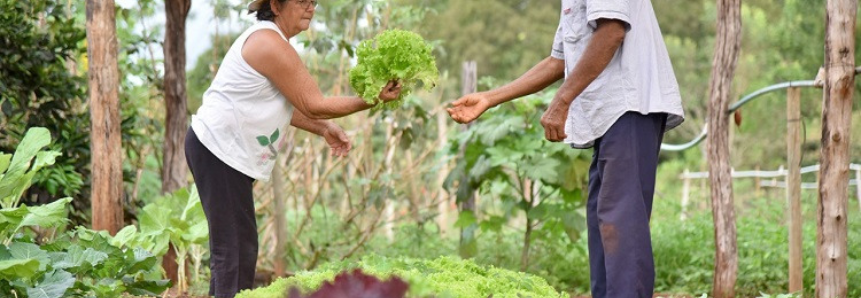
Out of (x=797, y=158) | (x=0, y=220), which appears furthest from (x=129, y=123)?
(x=797, y=158)

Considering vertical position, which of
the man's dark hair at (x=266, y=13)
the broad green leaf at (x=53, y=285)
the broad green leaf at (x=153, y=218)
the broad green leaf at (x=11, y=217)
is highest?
the man's dark hair at (x=266, y=13)

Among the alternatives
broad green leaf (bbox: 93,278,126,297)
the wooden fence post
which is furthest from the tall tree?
the wooden fence post

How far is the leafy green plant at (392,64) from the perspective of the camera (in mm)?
3875

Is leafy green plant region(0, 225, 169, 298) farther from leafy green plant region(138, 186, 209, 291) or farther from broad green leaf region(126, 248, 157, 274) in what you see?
leafy green plant region(138, 186, 209, 291)

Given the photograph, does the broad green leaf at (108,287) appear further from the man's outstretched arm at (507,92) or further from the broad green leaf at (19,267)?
the man's outstretched arm at (507,92)

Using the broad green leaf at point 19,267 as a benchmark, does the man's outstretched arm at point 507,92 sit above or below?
above

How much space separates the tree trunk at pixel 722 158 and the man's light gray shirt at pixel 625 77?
202 centimetres

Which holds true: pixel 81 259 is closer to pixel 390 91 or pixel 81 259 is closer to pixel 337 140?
pixel 337 140

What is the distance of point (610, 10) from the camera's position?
11.8ft

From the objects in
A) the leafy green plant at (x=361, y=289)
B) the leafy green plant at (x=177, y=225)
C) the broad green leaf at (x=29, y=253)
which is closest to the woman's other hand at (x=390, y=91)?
the broad green leaf at (x=29, y=253)

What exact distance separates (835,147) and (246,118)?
2666 mm

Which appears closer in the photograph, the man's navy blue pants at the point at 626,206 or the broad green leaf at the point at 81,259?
the man's navy blue pants at the point at 626,206

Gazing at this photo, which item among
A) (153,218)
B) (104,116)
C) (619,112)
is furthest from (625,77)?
(104,116)

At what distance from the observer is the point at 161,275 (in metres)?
5.93
